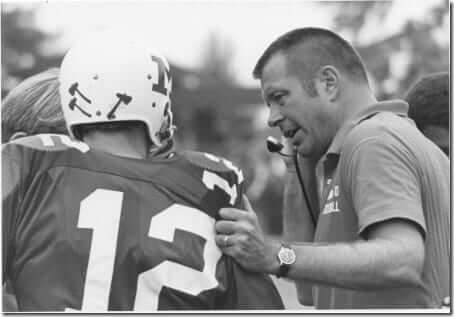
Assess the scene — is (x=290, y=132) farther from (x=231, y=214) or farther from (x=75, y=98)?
(x=75, y=98)

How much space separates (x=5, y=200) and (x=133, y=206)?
385mm

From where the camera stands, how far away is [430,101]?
3.82 m

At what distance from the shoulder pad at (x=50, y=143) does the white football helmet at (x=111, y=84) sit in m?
0.13

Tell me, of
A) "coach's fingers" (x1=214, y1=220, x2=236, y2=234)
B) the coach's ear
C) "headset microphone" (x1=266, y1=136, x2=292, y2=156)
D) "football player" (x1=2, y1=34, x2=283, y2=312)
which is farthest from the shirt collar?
the coach's ear


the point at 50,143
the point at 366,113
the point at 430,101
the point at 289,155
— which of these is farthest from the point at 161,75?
the point at 430,101

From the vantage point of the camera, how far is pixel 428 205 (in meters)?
2.72

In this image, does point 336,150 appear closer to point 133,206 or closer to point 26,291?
point 133,206

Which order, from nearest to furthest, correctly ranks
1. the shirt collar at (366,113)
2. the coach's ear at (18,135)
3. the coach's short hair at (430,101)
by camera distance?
the shirt collar at (366,113), the coach's ear at (18,135), the coach's short hair at (430,101)

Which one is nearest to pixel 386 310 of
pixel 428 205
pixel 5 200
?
pixel 428 205

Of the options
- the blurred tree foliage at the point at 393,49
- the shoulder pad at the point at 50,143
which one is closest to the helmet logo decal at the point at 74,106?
the shoulder pad at the point at 50,143

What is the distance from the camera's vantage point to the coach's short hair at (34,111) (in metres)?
3.27

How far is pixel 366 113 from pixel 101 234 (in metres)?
1.12

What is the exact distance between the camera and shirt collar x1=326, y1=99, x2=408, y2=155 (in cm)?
303

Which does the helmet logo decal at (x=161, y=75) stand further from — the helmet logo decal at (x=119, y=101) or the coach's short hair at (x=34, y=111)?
the coach's short hair at (x=34, y=111)
